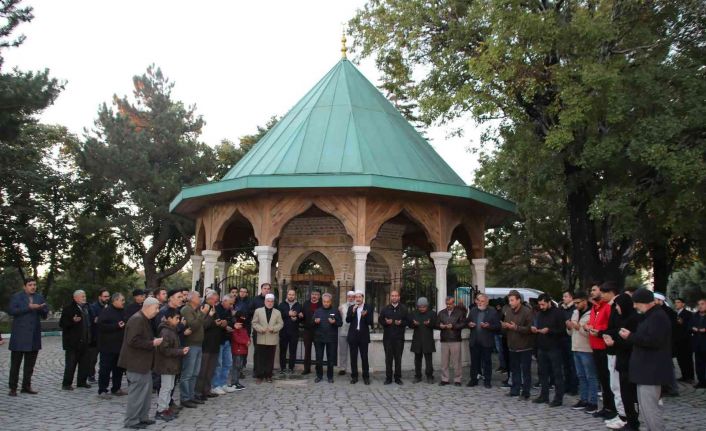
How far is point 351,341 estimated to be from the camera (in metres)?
10.7

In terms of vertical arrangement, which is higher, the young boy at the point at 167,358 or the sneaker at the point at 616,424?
the young boy at the point at 167,358

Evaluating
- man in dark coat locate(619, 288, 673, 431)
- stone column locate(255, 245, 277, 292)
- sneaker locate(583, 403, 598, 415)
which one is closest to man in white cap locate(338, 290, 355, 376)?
stone column locate(255, 245, 277, 292)

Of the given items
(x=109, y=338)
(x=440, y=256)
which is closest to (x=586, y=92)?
(x=440, y=256)

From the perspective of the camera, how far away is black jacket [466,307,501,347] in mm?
10406

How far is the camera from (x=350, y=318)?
1074 centimetres

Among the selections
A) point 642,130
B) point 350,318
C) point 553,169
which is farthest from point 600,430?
point 553,169

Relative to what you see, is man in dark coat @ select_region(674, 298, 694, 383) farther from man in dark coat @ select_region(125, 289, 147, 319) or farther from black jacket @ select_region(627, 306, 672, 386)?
man in dark coat @ select_region(125, 289, 147, 319)

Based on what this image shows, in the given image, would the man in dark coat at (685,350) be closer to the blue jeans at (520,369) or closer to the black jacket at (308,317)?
the blue jeans at (520,369)

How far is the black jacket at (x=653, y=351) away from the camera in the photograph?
20.0 ft

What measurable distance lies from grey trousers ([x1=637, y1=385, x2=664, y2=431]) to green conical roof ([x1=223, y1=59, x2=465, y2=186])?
7.16 m

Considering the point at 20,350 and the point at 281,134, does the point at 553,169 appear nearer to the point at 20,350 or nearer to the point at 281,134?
the point at 281,134

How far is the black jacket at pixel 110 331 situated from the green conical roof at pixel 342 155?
405 centimetres

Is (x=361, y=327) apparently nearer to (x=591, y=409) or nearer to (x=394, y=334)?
(x=394, y=334)

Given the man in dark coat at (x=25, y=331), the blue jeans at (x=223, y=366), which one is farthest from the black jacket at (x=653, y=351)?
the man in dark coat at (x=25, y=331)
